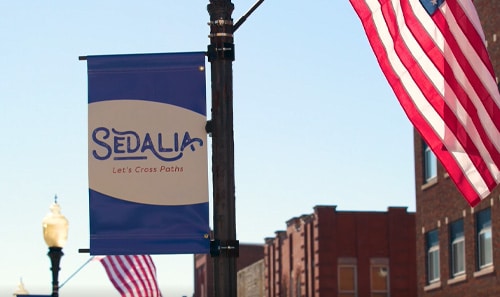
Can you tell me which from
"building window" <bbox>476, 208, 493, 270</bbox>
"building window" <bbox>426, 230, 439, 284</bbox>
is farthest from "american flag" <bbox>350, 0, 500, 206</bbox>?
"building window" <bbox>426, 230, 439, 284</bbox>

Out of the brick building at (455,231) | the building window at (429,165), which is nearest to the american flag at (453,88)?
the brick building at (455,231)

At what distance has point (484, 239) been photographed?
3194 centimetres

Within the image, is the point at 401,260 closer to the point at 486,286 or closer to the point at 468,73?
the point at 486,286

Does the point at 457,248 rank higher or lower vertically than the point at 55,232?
higher

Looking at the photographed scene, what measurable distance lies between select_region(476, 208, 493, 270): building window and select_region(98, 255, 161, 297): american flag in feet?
32.1

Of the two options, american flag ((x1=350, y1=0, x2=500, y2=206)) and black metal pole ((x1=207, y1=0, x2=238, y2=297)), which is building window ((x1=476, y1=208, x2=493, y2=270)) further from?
black metal pole ((x1=207, y1=0, x2=238, y2=297))

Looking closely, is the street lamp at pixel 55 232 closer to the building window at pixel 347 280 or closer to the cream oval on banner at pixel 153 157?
the cream oval on banner at pixel 153 157

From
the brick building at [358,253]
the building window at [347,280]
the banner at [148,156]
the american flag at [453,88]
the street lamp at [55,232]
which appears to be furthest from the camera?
the brick building at [358,253]

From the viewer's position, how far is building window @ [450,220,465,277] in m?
34.0

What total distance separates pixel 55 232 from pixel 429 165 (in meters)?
19.0

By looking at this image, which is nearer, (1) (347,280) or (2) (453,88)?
(2) (453,88)

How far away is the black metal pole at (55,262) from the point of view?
2083 cm

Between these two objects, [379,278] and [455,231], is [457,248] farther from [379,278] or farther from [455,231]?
[379,278]

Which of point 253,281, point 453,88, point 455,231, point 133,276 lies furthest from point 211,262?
point 453,88
